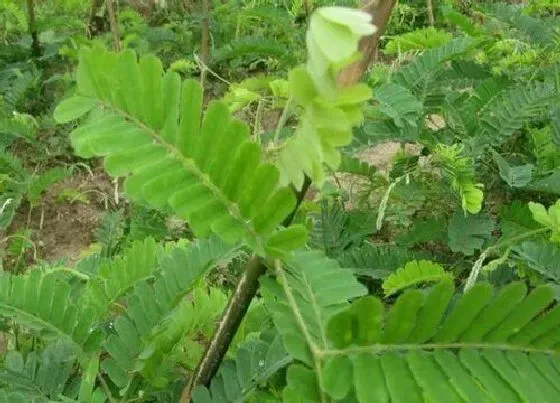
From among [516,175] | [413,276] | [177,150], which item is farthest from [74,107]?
[516,175]

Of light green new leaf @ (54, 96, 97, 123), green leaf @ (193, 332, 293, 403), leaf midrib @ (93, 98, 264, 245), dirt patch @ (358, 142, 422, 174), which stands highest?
light green new leaf @ (54, 96, 97, 123)

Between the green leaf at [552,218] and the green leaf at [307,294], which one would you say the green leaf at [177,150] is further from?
the green leaf at [552,218]

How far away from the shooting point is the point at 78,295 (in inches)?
54.9

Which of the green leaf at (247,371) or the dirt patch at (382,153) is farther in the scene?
the dirt patch at (382,153)

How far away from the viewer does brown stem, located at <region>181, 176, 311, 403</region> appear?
0.87 meters

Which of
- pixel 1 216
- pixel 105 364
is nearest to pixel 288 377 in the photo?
pixel 105 364

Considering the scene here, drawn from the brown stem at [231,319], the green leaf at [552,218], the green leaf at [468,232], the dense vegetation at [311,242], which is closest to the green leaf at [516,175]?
the dense vegetation at [311,242]

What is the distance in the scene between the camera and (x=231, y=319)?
37.1 inches

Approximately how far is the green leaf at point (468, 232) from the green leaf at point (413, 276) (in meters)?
0.25

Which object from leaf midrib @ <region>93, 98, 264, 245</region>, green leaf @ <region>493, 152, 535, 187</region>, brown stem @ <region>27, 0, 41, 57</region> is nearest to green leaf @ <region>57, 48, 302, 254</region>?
leaf midrib @ <region>93, 98, 264, 245</region>

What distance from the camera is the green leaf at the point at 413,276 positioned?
1560 millimetres

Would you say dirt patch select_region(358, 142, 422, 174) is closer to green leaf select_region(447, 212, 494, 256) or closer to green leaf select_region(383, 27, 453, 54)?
green leaf select_region(383, 27, 453, 54)

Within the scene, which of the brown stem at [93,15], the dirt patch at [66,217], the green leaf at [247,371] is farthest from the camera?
the brown stem at [93,15]

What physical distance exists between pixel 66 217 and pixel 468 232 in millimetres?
1673
